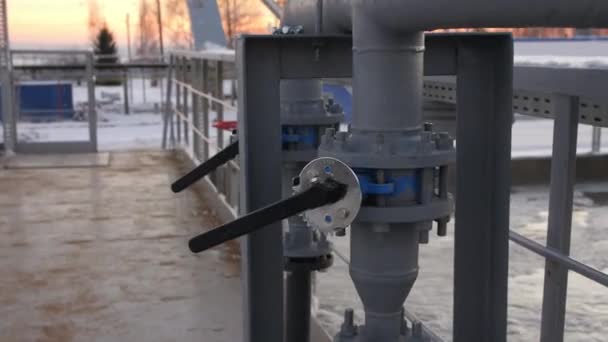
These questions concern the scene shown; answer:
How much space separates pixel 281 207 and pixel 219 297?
2294 millimetres

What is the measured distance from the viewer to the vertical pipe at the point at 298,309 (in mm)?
1861

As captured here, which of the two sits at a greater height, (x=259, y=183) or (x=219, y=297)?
(x=259, y=183)

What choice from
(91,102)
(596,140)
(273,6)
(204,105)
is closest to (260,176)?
(273,6)

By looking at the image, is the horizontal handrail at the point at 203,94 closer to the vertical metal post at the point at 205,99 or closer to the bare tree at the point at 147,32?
the vertical metal post at the point at 205,99

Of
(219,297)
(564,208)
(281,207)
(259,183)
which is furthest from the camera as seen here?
(219,297)

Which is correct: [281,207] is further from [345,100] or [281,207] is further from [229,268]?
[345,100]

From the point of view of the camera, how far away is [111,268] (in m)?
3.63

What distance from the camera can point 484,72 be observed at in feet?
4.07

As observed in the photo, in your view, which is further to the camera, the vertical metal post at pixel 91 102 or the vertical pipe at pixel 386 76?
the vertical metal post at pixel 91 102

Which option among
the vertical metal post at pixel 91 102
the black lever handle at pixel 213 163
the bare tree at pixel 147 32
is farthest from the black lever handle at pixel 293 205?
the bare tree at pixel 147 32

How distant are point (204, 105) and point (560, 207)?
14.0 ft

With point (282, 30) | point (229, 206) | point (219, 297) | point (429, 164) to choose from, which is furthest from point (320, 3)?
point (229, 206)

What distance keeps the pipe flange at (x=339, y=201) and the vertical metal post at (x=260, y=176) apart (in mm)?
202

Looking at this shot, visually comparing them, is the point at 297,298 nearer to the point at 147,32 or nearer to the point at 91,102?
the point at 91,102
